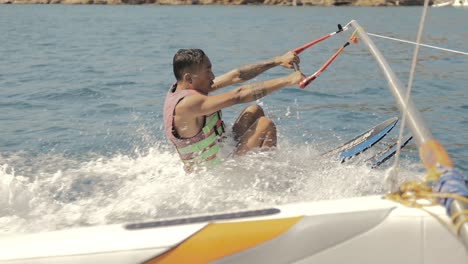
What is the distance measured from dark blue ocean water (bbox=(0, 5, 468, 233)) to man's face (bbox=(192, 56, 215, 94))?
697mm

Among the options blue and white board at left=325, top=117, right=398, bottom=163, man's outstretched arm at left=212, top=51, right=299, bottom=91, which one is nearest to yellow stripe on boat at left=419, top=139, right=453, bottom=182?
blue and white board at left=325, top=117, right=398, bottom=163

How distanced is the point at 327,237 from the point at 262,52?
17.2 m

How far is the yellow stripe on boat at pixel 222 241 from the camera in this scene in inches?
121

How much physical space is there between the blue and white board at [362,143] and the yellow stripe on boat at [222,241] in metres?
2.82

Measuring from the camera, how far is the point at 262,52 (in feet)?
65.7

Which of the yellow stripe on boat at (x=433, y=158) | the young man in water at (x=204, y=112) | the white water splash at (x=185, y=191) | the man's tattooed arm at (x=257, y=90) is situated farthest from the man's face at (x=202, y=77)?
the yellow stripe on boat at (x=433, y=158)

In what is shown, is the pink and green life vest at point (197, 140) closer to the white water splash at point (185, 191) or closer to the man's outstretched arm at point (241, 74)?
the white water splash at point (185, 191)

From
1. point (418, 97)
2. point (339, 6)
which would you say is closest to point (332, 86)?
point (418, 97)

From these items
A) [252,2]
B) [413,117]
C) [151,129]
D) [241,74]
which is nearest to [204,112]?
[241,74]

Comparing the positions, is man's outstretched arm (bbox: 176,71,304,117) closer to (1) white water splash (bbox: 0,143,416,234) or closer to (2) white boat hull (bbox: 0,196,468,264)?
(1) white water splash (bbox: 0,143,416,234)

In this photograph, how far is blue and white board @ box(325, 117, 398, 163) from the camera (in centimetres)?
591

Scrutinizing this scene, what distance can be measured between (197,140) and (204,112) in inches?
13.6

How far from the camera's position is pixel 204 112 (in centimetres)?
495

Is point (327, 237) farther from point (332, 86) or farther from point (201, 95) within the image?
point (332, 86)
